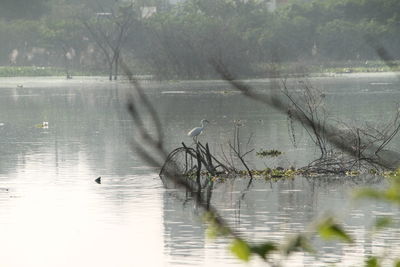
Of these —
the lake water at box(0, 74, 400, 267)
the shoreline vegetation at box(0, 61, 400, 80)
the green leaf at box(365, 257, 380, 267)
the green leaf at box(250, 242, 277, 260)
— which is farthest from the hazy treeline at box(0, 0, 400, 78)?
the green leaf at box(250, 242, 277, 260)

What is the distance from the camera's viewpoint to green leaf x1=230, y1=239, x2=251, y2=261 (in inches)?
114

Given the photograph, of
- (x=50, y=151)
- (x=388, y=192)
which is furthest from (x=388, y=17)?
(x=388, y=192)

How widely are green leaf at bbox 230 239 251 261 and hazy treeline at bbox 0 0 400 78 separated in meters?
81.1

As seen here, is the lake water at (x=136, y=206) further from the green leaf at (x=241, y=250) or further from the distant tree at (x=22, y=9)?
the distant tree at (x=22, y=9)

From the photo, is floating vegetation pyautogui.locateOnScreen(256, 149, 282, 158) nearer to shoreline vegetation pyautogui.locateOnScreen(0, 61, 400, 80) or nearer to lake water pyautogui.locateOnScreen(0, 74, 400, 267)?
lake water pyautogui.locateOnScreen(0, 74, 400, 267)

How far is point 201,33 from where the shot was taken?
316ft

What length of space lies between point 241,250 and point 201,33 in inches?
3688

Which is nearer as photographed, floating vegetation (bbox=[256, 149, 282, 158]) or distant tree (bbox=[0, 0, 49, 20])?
floating vegetation (bbox=[256, 149, 282, 158])

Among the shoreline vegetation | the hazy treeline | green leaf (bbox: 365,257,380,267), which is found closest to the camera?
green leaf (bbox: 365,257,380,267)

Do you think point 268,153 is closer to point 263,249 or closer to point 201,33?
point 263,249

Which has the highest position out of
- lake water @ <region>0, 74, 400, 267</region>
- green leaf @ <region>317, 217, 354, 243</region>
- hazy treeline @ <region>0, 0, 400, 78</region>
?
hazy treeline @ <region>0, 0, 400, 78</region>

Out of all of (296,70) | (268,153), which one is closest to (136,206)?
(268,153)

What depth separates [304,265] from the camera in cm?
1155

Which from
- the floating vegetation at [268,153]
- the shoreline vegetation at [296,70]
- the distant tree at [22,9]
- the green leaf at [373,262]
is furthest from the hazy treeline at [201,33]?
the green leaf at [373,262]
